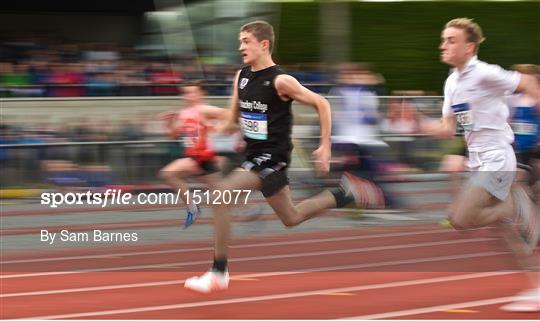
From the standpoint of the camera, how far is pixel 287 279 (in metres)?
7.55

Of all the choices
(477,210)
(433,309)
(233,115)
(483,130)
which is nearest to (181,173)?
→ (233,115)

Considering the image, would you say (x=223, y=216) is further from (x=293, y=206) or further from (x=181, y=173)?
(x=181, y=173)

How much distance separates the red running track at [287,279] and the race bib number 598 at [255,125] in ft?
3.50

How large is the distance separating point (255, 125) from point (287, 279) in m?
1.44

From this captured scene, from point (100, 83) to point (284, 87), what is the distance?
1266 centimetres

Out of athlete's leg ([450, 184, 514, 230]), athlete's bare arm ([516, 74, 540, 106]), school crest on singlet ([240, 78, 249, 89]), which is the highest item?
athlete's bare arm ([516, 74, 540, 106])

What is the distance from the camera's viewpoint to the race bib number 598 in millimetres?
6594

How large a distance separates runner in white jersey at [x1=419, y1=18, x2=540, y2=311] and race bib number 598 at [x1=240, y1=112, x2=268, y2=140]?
3.80 ft

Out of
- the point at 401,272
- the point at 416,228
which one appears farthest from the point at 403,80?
the point at 401,272

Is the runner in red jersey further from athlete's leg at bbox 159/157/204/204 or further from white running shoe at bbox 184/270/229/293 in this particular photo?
white running shoe at bbox 184/270/229/293

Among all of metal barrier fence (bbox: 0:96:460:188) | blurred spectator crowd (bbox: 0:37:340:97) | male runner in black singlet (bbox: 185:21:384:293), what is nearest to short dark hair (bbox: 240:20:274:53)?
male runner in black singlet (bbox: 185:21:384:293)

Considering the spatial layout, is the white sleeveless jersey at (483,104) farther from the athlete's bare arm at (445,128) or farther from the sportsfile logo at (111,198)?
the sportsfile logo at (111,198)

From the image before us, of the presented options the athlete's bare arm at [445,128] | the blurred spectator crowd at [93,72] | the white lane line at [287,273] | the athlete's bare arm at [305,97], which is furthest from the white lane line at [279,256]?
the blurred spectator crowd at [93,72]

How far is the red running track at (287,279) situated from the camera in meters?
6.37
